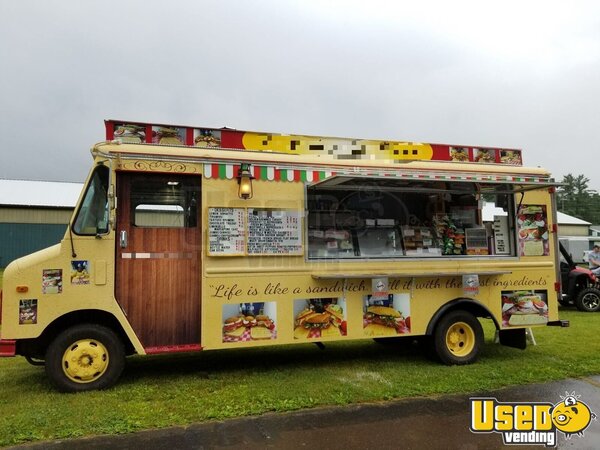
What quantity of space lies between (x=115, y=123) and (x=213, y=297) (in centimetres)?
239

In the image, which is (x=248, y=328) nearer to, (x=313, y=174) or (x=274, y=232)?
(x=274, y=232)

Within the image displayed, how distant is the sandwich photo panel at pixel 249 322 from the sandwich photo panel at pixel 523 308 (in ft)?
11.3

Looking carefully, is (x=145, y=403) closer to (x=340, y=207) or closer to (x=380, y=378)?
(x=380, y=378)

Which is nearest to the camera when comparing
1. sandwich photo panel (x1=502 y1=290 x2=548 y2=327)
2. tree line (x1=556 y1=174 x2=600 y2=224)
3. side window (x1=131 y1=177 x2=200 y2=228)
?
side window (x1=131 y1=177 x2=200 y2=228)

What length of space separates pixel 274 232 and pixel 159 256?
4.65ft

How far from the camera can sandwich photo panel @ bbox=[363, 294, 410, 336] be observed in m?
6.18

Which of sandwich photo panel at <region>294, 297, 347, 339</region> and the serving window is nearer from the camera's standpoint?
sandwich photo panel at <region>294, 297, 347, 339</region>

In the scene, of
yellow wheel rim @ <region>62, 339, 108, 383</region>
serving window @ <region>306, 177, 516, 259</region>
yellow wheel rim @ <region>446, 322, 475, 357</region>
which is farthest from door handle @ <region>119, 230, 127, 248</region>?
yellow wheel rim @ <region>446, 322, 475, 357</region>

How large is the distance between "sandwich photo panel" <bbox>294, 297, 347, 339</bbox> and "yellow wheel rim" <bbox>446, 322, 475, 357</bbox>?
1656mm

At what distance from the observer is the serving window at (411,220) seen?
648 centimetres

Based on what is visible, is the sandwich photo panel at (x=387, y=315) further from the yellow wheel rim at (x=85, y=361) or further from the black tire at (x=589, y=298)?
the black tire at (x=589, y=298)

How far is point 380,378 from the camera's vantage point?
5770 millimetres

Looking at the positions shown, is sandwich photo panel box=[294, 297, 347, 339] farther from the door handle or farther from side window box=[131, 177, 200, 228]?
the door handle

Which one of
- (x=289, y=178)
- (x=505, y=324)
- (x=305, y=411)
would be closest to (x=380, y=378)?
(x=305, y=411)
